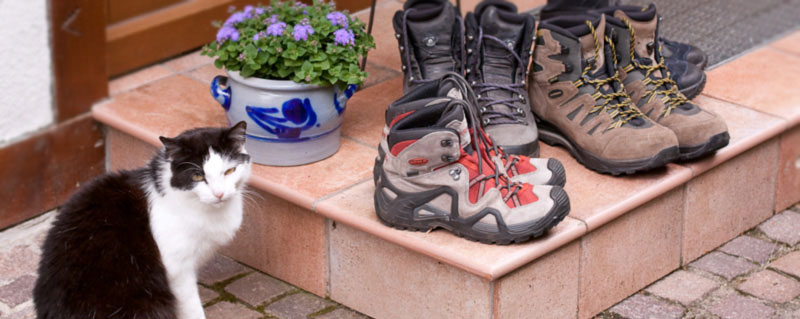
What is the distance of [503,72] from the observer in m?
3.11

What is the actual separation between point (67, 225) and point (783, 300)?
197cm

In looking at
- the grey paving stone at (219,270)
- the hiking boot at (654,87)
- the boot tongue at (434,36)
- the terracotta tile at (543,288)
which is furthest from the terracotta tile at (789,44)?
the grey paving stone at (219,270)

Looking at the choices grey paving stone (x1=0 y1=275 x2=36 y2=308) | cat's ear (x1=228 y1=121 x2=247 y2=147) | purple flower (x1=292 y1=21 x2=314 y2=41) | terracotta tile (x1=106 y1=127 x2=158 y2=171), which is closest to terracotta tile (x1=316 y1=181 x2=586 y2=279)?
cat's ear (x1=228 y1=121 x2=247 y2=147)

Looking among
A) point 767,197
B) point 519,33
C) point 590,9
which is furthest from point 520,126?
point 767,197

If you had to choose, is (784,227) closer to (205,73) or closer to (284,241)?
(284,241)

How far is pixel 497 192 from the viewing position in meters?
2.67

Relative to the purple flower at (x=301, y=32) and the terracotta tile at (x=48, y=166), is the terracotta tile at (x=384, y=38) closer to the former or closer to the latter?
the purple flower at (x=301, y=32)

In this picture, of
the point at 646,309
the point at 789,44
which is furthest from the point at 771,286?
the point at 789,44

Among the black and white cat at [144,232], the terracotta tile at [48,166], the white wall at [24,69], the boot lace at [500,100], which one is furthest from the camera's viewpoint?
the terracotta tile at [48,166]

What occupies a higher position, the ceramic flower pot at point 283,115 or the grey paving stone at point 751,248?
the ceramic flower pot at point 283,115

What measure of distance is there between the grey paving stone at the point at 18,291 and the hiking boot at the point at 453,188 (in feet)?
3.58

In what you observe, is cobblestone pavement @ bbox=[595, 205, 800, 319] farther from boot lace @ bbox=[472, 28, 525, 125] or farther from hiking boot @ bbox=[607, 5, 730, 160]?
boot lace @ bbox=[472, 28, 525, 125]

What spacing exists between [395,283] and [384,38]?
1.45 m

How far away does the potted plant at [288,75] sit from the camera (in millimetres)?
2934
